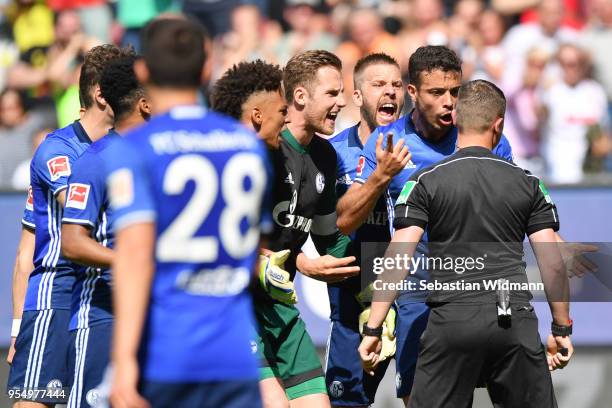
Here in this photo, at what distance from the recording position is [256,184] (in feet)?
13.4

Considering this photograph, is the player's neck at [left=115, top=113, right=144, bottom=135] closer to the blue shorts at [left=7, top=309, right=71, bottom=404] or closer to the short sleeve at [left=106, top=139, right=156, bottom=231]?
the blue shorts at [left=7, top=309, right=71, bottom=404]

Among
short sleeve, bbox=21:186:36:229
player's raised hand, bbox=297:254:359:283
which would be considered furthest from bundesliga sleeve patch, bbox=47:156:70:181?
player's raised hand, bbox=297:254:359:283

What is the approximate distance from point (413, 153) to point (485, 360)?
1.68 metres

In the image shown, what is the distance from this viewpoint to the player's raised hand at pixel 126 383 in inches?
145

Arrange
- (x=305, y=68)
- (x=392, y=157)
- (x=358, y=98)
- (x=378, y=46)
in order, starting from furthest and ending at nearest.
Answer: (x=378, y=46) → (x=358, y=98) → (x=305, y=68) → (x=392, y=157)

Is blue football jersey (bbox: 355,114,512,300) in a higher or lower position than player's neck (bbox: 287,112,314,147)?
lower

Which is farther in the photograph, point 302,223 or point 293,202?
point 302,223

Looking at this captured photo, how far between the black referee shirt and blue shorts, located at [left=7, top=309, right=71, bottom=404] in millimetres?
2188

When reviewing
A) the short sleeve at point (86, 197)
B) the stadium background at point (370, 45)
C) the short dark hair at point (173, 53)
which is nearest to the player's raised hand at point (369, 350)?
the short sleeve at point (86, 197)

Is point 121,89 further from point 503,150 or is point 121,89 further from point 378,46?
point 378,46

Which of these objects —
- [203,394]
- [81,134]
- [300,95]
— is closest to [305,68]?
[300,95]

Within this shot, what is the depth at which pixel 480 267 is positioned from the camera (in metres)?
5.91

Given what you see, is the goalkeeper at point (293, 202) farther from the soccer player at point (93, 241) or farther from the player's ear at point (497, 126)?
the player's ear at point (497, 126)

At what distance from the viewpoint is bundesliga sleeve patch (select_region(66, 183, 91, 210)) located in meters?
5.46
